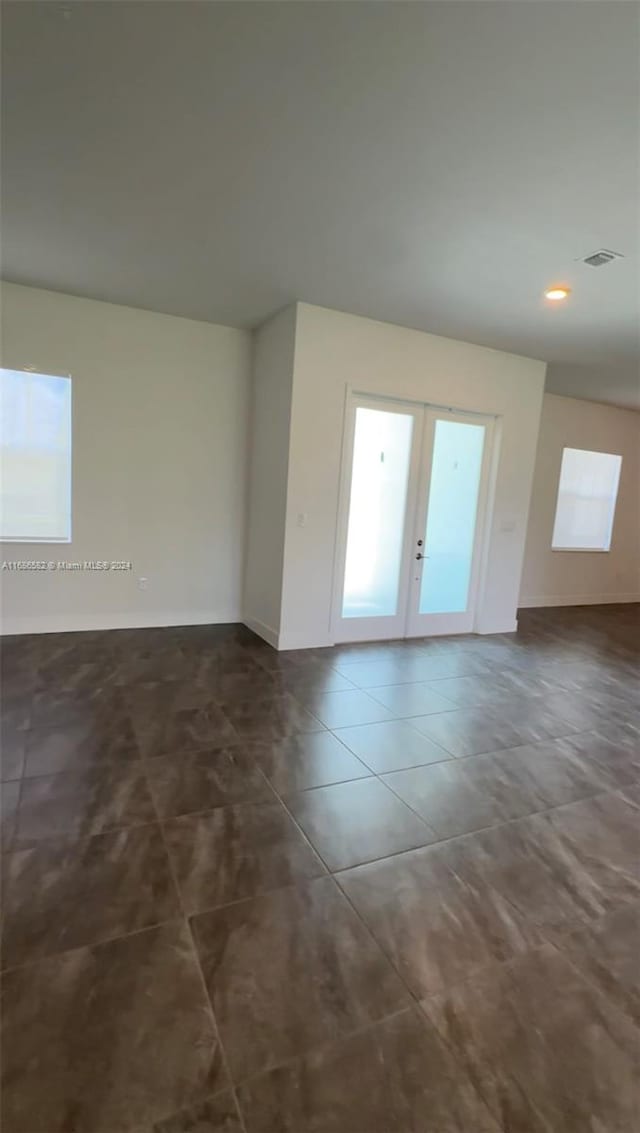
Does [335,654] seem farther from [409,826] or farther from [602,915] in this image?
[602,915]

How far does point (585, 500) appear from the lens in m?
7.81

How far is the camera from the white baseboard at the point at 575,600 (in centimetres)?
752

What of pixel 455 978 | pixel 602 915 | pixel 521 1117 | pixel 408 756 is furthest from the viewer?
pixel 408 756

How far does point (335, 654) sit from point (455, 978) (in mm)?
3144

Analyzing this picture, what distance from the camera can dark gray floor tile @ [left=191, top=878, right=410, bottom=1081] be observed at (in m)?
1.36

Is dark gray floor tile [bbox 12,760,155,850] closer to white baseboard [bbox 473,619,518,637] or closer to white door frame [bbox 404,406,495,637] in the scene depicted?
white door frame [bbox 404,406,495,637]

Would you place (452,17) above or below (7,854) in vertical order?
above

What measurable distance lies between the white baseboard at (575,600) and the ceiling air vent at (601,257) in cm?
495

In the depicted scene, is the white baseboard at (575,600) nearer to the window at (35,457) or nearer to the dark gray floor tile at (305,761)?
the dark gray floor tile at (305,761)

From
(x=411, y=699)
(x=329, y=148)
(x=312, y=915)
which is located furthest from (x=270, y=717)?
(x=329, y=148)

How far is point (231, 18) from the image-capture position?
1.76 metres

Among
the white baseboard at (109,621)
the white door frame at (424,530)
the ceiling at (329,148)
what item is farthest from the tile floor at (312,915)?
the ceiling at (329,148)

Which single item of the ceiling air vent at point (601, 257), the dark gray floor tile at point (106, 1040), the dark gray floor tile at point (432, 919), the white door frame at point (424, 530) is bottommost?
the dark gray floor tile at point (432, 919)

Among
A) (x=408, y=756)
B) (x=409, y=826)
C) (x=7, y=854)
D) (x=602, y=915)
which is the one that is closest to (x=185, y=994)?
(x=7, y=854)
